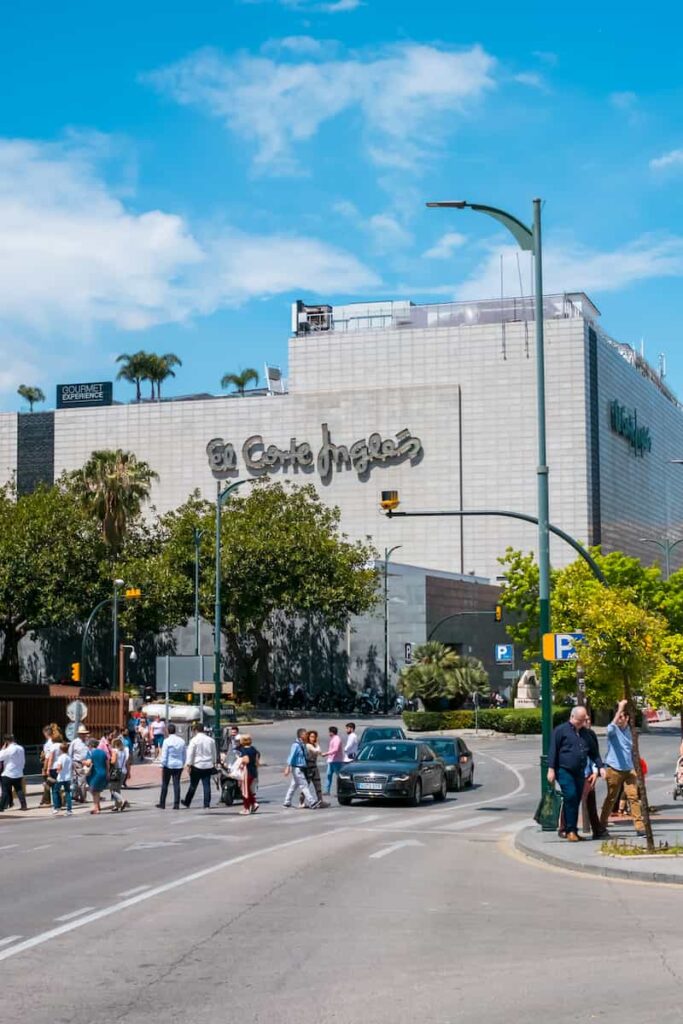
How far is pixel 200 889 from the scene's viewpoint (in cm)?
1405

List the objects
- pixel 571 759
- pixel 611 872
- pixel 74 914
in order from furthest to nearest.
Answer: pixel 571 759 → pixel 611 872 → pixel 74 914

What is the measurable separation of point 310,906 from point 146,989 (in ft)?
13.7

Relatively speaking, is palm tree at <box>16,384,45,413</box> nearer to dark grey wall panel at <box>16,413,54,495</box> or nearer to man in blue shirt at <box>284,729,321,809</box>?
dark grey wall panel at <box>16,413,54,495</box>

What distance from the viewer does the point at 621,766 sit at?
18.4 meters

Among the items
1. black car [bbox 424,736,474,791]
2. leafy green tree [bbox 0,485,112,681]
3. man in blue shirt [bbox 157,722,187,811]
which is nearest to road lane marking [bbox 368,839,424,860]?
man in blue shirt [bbox 157,722,187,811]

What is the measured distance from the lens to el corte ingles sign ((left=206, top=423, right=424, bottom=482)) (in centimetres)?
10125

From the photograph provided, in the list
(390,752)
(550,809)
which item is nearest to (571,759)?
(550,809)

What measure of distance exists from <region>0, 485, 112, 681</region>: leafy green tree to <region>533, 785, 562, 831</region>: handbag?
192 feet

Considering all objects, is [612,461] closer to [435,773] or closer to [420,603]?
[420,603]

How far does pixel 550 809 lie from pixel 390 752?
10.0 m

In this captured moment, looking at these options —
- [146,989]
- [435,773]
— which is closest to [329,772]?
[435,773]

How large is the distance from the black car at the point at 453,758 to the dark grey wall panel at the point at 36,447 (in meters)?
85.3

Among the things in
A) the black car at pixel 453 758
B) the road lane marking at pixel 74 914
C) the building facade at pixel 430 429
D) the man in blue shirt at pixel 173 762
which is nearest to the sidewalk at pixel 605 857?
the road lane marking at pixel 74 914

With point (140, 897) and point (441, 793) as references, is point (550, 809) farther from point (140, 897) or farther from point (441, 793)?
point (441, 793)
